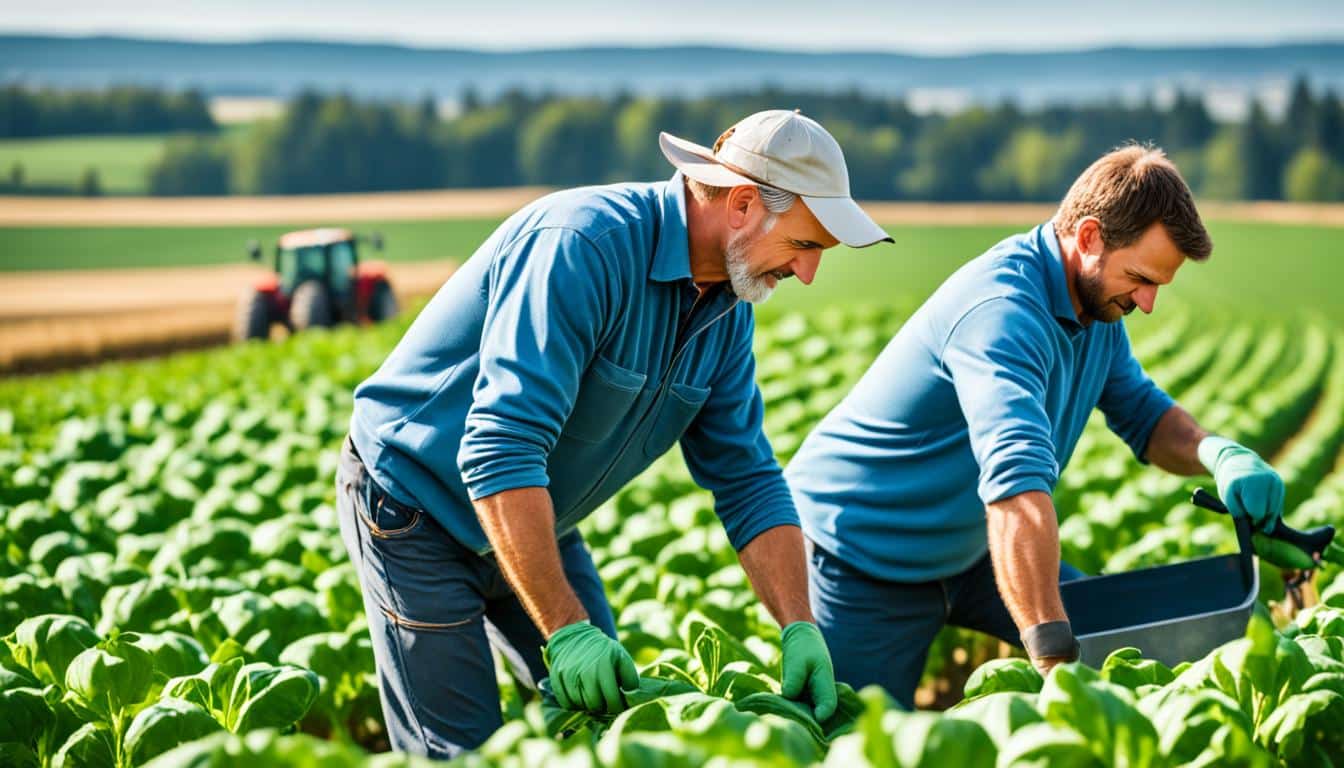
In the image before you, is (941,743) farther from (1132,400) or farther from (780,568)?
(1132,400)

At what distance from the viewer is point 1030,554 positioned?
9.37ft

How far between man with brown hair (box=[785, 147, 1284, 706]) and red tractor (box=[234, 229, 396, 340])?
15.7m

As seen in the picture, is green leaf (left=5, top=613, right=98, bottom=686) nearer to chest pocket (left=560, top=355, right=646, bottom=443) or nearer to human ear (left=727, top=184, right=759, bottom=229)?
chest pocket (left=560, top=355, right=646, bottom=443)

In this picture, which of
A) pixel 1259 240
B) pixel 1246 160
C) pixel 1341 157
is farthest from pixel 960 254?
pixel 1341 157

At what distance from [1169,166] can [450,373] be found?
5.29 feet

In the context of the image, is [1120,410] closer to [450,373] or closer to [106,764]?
[450,373]

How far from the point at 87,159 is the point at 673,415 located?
61.3 m

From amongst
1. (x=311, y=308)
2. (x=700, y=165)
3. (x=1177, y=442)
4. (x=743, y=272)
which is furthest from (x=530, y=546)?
(x=311, y=308)

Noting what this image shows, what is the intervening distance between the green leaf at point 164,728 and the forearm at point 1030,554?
5.08 ft

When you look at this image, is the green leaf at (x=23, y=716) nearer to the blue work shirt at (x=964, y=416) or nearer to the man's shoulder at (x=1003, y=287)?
the blue work shirt at (x=964, y=416)

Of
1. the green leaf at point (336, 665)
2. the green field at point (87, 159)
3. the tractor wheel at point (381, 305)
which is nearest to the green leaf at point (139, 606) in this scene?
the green leaf at point (336, 665)

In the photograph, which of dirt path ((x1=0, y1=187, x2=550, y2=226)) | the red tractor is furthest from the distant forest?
the red tractor

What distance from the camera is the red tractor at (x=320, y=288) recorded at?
61.8 feet

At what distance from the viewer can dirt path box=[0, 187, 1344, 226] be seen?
50.0 meters
